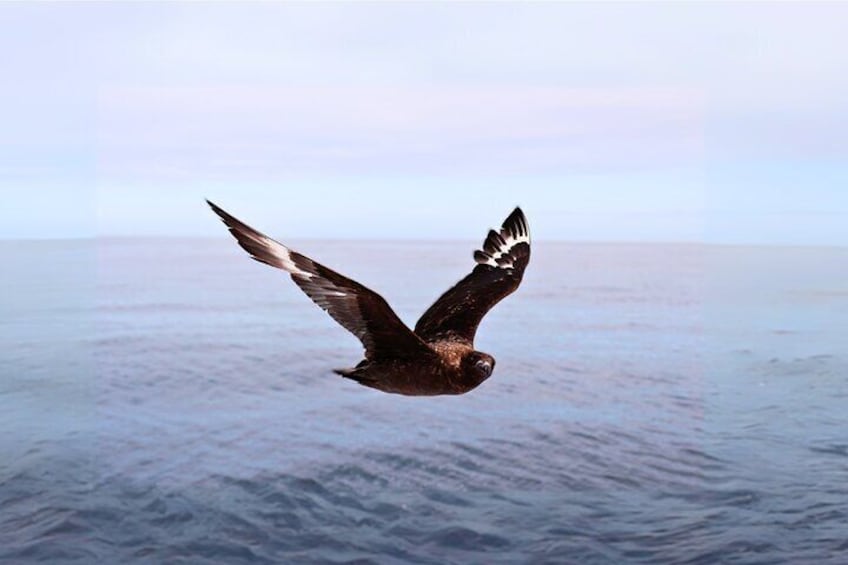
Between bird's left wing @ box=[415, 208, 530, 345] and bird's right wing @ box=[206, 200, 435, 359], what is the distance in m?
1.48

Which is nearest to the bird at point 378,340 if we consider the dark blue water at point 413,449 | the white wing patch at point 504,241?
the white wing patch at point 504,241

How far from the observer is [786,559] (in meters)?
79.1

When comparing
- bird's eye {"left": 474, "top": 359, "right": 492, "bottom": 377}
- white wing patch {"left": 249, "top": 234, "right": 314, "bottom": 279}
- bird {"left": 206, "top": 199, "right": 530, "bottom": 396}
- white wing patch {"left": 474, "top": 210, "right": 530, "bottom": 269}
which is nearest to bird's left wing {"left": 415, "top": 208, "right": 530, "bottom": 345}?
white wing patch {"left": 474, "top": 210, "right": 530, "bottom": 269}

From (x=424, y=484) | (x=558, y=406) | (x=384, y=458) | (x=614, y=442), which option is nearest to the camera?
(x=424, y=484)

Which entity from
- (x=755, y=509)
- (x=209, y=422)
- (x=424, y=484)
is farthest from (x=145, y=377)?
(x=755, y=509)

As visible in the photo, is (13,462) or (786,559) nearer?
(786,559)

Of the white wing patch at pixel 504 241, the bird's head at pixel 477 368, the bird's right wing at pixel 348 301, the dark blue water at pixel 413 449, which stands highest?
the white wing patch at pixel 504 241

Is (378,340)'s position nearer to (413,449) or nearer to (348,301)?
(348,301)

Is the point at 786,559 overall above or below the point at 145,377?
below

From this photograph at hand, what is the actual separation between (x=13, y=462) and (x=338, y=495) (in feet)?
116

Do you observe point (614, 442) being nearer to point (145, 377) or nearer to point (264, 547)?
point (264, 547)

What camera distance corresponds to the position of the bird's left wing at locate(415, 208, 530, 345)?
11.6 metres

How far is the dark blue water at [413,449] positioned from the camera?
83.7m

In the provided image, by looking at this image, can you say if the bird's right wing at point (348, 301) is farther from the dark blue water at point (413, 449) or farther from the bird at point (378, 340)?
the dark blue water at point (413, 449)
